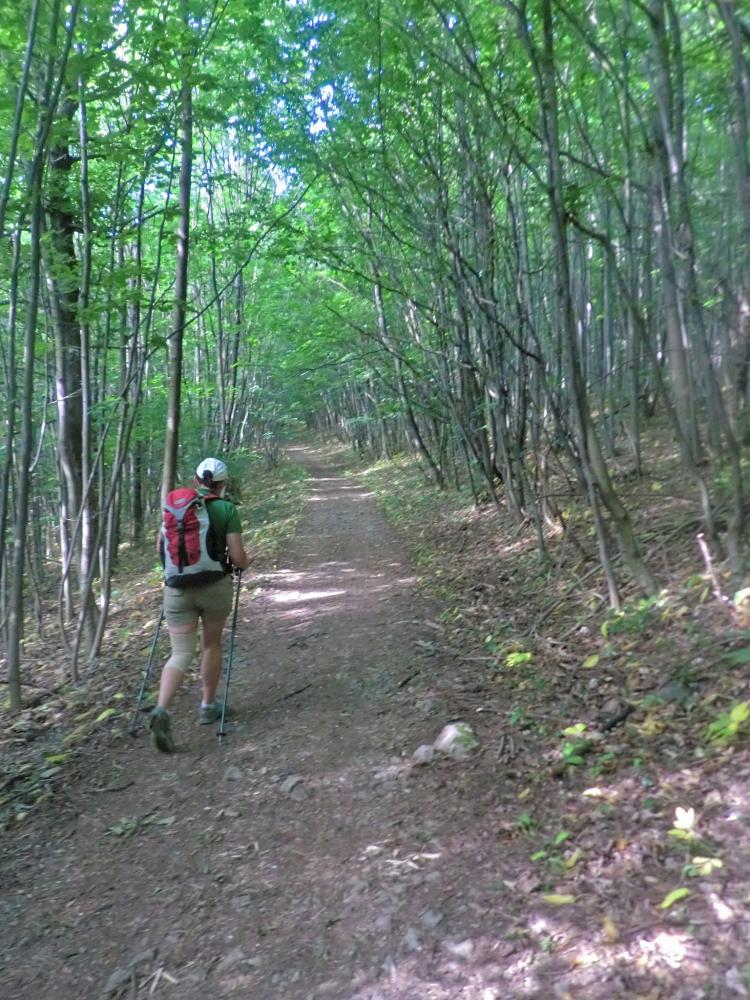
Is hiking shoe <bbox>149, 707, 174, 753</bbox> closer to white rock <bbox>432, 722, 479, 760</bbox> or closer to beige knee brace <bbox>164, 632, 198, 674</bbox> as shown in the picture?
beige knee brace <bbox>164, 632, 198, 674</bbox>

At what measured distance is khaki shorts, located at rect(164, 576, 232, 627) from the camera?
5.04 meters

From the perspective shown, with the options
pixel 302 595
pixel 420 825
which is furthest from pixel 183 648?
pixel 302 595

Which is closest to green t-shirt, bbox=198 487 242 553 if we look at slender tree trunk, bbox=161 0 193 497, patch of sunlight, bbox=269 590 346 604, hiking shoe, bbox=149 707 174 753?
hiking shoe, bbox=149 707 174 753

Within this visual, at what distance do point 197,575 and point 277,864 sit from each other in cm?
211

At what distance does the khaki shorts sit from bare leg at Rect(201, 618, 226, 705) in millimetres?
80

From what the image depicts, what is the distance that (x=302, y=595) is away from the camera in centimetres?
914

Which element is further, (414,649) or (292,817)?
(414,649)

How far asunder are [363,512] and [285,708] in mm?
11151

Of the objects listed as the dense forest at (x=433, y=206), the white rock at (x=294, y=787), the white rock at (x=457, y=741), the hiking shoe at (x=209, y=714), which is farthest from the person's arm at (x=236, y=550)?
the white rock at (x=457, y=741)

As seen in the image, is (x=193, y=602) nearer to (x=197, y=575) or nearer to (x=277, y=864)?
(x=197, y=575)

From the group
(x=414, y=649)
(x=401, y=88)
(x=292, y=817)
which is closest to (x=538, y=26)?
(x=401, y=88)

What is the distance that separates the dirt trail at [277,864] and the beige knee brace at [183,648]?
2.03 feet

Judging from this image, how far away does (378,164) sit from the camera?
358 inches

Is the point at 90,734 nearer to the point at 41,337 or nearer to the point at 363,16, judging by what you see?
the point at 41,337
